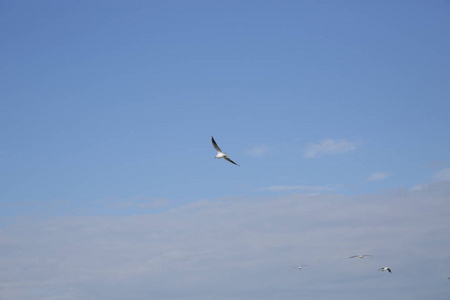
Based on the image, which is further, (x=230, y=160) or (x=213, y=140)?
(x=213, y=140)

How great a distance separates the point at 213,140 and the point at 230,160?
7324 millimetres

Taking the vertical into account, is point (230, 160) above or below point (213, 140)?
below

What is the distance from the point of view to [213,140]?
215ft

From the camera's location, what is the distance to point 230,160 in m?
61.4
